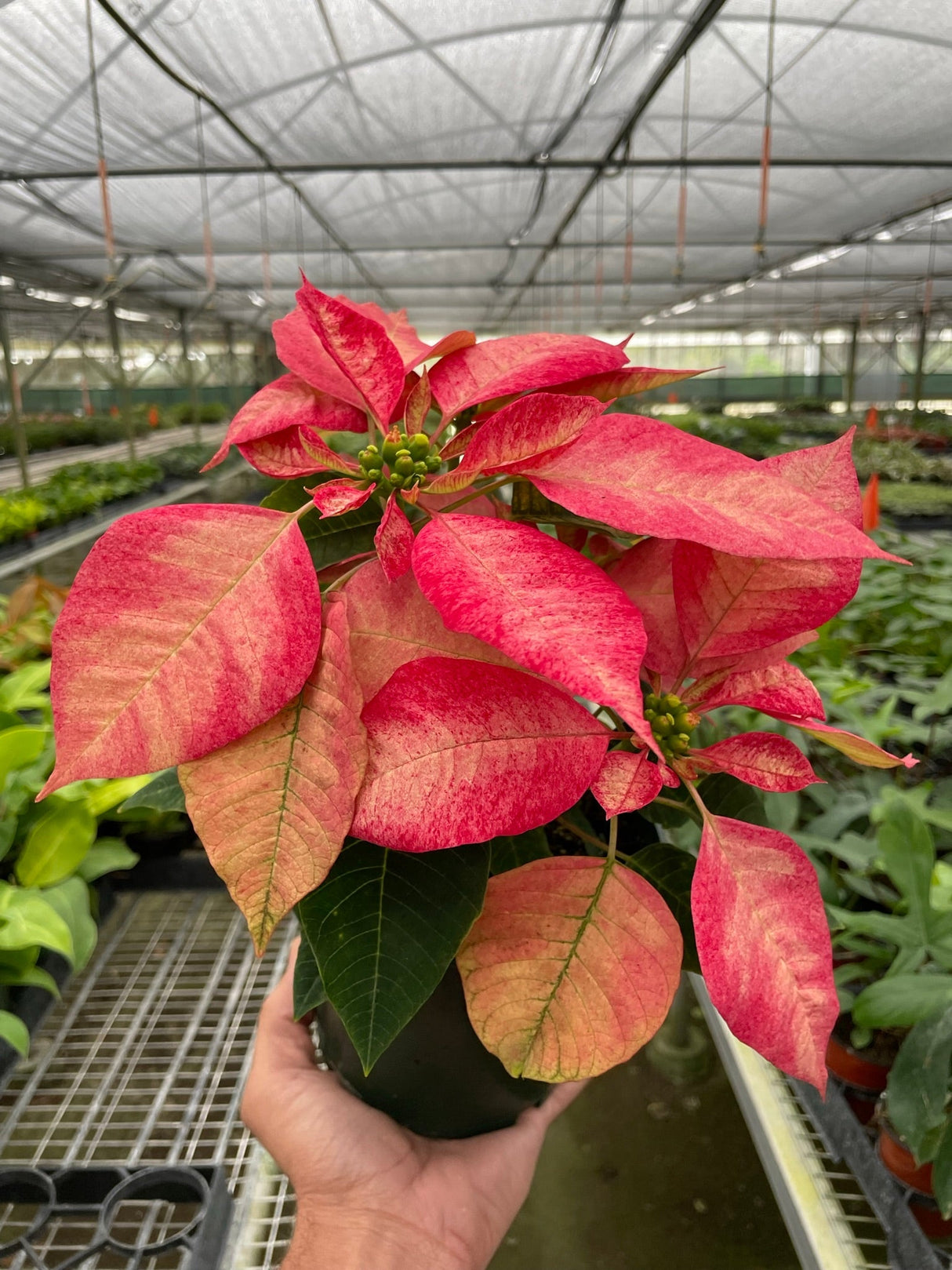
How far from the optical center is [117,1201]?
0.67m

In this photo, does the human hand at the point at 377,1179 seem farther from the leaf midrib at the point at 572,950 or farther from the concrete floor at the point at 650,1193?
the concrete floor at the point at 650,1193

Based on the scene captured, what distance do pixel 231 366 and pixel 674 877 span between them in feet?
36.0

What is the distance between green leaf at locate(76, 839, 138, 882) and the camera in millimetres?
1006

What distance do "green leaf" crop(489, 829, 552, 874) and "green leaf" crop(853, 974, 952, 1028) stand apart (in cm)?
39

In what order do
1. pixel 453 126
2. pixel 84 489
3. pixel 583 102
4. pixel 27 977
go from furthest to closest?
pixel 453 126 → pixel 84 489 → pixel 583 102 → pixel 27 977

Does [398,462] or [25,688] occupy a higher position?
[398,462]

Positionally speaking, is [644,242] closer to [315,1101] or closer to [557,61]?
[557,61]

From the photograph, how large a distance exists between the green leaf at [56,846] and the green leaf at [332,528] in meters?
0.70

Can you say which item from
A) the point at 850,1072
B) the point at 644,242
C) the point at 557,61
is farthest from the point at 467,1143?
the point at 644,242

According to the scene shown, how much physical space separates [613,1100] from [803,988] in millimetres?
958

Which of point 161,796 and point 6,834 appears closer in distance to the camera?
point 161,796

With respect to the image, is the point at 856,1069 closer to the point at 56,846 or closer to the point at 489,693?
the point at 489,693

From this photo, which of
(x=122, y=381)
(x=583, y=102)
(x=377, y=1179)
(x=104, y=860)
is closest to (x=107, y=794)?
(x=104, y=860)

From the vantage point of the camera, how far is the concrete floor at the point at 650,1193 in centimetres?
91
